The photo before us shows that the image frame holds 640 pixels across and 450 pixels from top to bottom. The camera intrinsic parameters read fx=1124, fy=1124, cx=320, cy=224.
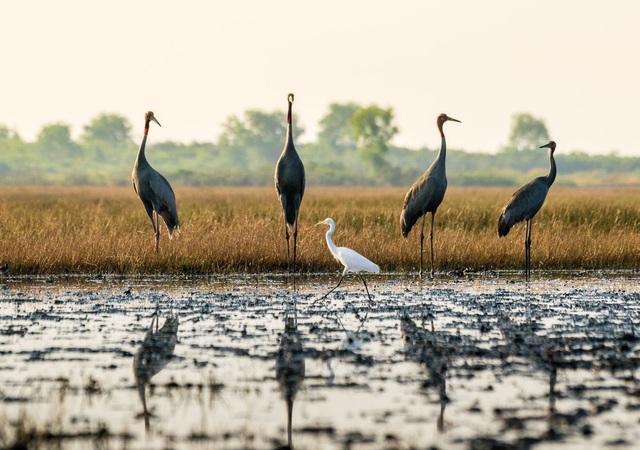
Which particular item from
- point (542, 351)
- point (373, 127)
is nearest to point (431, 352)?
point (542, 351)

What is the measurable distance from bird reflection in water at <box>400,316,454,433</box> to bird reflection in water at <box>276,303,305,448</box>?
935mm

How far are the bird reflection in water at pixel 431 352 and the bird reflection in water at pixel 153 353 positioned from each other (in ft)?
6.61

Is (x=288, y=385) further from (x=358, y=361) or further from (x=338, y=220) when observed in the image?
(x=338, y=220)

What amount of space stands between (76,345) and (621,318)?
18.4 ft

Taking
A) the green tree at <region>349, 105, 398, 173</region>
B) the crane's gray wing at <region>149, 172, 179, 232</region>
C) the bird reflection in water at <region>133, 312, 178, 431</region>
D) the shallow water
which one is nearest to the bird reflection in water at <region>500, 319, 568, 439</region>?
the shallow water

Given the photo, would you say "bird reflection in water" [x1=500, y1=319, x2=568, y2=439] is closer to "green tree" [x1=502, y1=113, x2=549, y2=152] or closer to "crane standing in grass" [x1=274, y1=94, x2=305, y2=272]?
"crane standing in grass" [x1=274, y1=94, x2=305, y2=272]

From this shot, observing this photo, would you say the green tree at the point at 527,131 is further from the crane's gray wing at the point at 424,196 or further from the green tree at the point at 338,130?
the crane's gray wing at the point at 424,196

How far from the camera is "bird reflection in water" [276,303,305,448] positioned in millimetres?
7617

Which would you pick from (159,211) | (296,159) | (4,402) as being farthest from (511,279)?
(4,402)

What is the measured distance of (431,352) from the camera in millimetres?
9422

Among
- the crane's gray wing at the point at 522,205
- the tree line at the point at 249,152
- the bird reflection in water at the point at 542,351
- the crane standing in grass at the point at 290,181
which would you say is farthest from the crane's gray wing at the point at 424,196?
the tree line at the point at 249,152

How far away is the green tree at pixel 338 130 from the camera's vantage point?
171m

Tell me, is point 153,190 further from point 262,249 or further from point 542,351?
point 542,351

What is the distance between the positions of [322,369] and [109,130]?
165m
